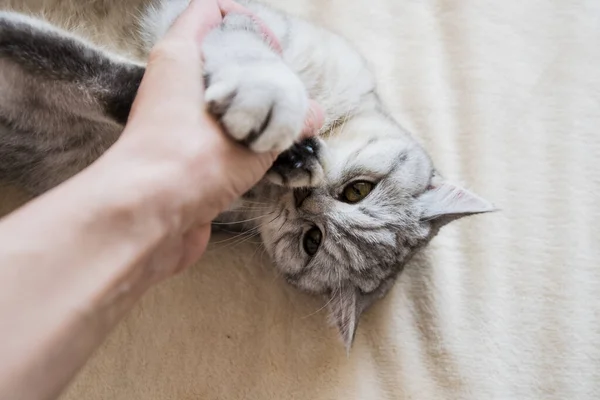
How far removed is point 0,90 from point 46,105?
0.09m

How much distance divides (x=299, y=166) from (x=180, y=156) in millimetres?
260

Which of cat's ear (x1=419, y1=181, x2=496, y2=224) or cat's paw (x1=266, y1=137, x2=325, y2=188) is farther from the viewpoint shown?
cat's ear (x1=419, y1=181, x2=496, y2=224)

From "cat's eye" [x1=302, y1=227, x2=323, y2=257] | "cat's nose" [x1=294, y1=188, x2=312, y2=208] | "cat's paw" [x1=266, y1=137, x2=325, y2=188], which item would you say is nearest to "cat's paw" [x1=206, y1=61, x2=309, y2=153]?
"cat's paw" [x1=266, y1=137, x2=325, y2=188]

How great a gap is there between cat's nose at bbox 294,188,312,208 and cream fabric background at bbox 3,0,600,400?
0.22 metres

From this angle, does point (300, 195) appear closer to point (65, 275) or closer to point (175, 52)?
point (175, 52)

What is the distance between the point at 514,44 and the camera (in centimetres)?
150

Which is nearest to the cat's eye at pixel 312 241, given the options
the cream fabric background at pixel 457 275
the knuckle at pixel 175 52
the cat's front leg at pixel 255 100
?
the cream fabric background at pixel 457 275

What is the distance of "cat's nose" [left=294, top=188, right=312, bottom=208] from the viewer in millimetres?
1158

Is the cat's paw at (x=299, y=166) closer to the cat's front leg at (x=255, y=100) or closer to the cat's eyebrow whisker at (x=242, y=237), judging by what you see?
the cat's front leg at (x=255, y=100)

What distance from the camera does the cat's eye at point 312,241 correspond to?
4.04 ft

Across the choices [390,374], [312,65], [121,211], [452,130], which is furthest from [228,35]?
[390,374]

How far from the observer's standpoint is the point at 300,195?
3.87ft

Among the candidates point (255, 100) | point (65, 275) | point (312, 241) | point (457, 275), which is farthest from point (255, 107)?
point (457, 275)

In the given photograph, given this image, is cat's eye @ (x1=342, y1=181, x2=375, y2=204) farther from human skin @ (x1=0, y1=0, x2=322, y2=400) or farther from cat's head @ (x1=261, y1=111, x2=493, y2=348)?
human skin @ (x1=0, y1=0, x2=322, y2=400)
